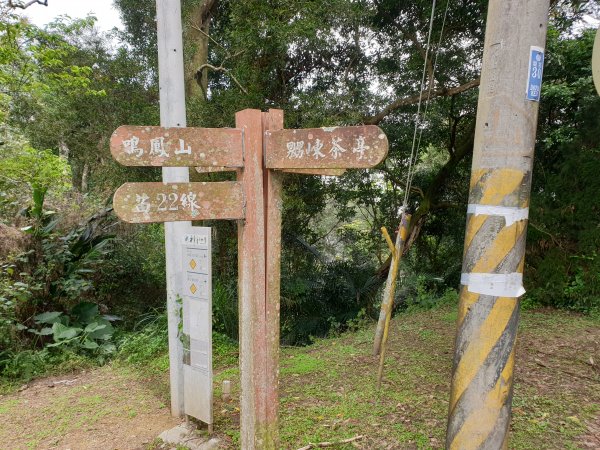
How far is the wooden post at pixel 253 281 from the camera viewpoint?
2.26 metres

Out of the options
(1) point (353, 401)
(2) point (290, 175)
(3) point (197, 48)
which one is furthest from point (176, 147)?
(3) point (197, 48)

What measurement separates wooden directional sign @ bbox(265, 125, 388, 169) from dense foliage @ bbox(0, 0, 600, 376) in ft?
14.9

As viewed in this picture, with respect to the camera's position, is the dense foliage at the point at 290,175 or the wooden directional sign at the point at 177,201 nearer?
the wooden directional sign at the point at 177,201

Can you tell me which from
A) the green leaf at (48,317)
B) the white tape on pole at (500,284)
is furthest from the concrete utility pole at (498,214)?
the green leaf at (48,317)

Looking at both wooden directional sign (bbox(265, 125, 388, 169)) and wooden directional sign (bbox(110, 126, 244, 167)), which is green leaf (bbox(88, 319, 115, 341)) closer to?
wooden directional sign (bbox(110, 126, 244, 167))

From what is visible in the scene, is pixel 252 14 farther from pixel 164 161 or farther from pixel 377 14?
pixel 164 161

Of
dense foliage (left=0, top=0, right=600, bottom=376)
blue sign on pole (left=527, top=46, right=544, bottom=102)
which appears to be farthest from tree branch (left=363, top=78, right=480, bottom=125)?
blue sign on pole (left=527, top=46, right=544, bottom=102)

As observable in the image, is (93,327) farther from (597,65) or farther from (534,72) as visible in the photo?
(597,65)

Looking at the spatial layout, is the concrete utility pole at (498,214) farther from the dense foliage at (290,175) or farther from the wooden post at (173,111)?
the dense foliage at (290,175)

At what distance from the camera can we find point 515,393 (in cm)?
366

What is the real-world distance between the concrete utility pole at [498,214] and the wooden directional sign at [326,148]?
459 mm

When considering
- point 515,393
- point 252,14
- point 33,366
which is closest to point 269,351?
point 515,393

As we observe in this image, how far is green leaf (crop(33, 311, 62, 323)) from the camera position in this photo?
5.57 m

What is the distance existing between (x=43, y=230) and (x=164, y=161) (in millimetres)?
4952
